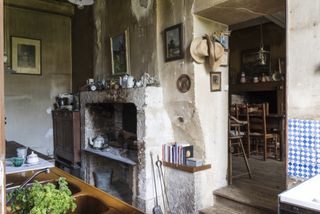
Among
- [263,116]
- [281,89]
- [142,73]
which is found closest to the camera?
[142,73]

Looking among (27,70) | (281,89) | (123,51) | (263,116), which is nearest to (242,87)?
(281,89)

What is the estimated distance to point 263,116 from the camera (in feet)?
16.2

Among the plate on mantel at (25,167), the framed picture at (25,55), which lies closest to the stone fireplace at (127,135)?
the plate on mantel at (25,167)

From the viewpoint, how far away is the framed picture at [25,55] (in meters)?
5.31

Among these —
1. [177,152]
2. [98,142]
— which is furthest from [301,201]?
[98,142]

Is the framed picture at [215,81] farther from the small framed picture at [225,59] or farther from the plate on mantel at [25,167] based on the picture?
the plate on mantel at [25,167]

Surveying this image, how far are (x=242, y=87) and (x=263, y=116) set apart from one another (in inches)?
55.3

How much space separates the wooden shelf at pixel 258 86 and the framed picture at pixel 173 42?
121 inches

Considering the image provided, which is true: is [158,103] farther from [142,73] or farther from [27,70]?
[27,70]

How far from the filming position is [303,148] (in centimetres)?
209

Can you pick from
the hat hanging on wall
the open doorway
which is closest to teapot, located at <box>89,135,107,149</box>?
the open doorway

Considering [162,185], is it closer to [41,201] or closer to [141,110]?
[141,110]

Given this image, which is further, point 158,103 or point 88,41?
point 88,41

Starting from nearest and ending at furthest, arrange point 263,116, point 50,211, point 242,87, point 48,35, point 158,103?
1. point 50,211
2. point 158,103
3. point 263,116
4. point 48,35
5. point 242,87
